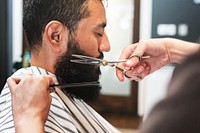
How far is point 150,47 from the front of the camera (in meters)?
1.28

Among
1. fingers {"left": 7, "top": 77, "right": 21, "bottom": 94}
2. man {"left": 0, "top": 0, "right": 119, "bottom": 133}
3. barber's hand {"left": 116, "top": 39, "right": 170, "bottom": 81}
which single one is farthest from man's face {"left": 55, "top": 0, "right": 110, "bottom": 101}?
fingers {"left": 7, "top": 77, "right": 21, "bottom": 94}

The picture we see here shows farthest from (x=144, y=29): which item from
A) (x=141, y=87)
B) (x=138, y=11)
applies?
(x=141, y=87)

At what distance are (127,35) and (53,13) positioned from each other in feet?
9.52

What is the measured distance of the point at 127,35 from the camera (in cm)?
397

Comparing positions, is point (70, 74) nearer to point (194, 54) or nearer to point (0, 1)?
point (194, 54)

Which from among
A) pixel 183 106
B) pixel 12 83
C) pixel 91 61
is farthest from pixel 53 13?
pixel 183 106

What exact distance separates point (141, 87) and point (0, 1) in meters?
1.92

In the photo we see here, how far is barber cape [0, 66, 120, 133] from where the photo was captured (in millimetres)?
952

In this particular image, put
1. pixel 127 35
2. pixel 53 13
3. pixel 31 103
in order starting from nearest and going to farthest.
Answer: pixel 31 103, pixel 53 13, pixel 127 35

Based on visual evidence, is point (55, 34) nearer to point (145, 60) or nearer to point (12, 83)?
point (12, 83)

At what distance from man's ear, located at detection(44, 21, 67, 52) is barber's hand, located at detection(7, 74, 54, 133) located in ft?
0.92

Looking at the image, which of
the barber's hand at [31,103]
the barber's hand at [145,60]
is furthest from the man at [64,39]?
the barber's hand at [31,103]

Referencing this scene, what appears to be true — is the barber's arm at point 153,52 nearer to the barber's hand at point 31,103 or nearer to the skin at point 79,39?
the skin at point 79,39

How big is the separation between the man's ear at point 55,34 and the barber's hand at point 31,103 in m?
0.28
